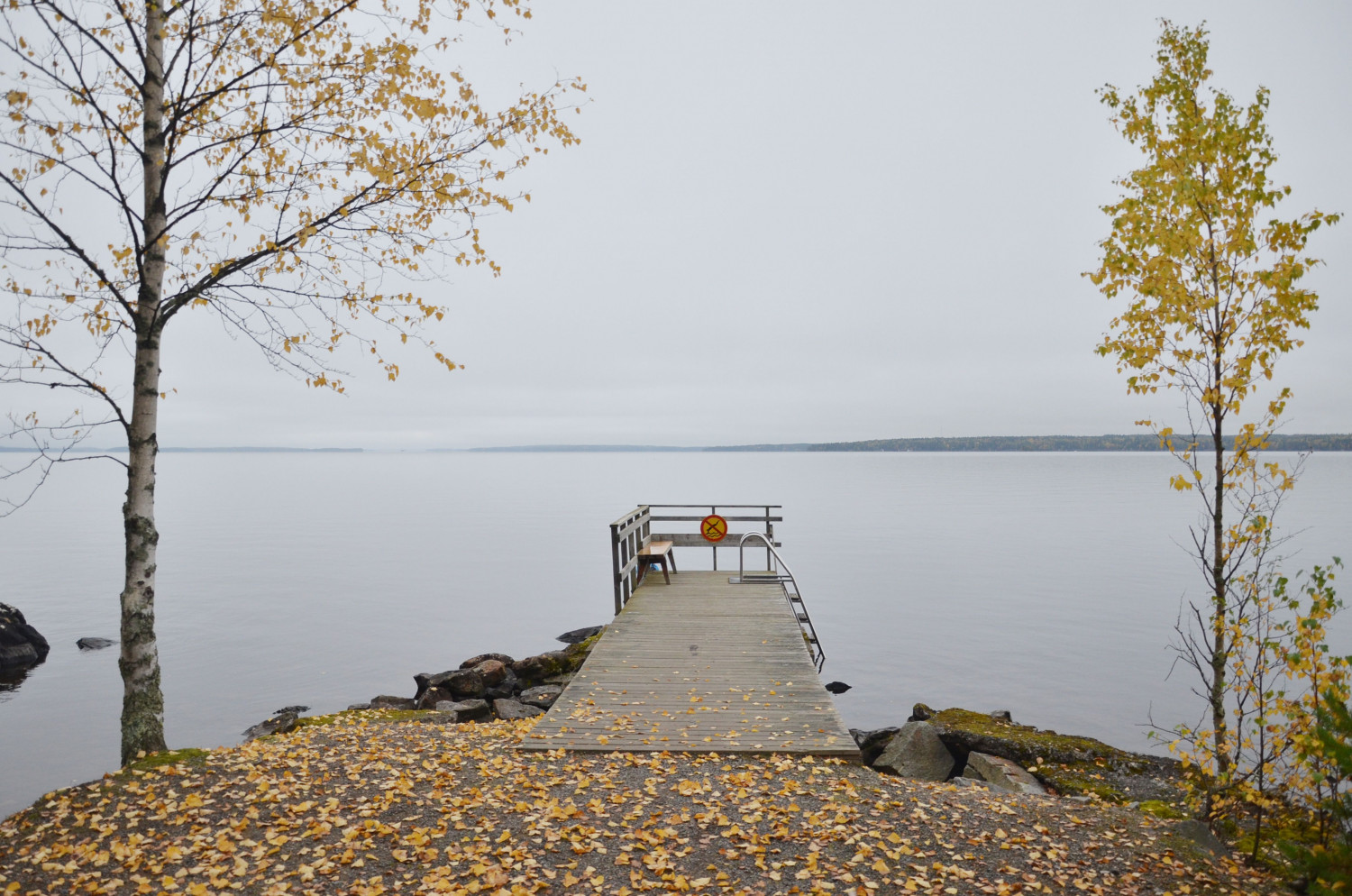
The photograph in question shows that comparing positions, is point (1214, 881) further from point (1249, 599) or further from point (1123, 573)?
point (1123, 573)

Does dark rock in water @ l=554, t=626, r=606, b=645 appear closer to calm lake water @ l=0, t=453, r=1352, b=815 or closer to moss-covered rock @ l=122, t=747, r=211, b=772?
calm lake water @ l=0, t=453, r=1352, b=815

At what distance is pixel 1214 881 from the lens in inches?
187

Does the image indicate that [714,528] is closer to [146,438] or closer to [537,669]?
[537,669]

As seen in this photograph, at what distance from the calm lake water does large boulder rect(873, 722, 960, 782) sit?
4351mm

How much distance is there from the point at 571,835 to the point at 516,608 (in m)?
23.5

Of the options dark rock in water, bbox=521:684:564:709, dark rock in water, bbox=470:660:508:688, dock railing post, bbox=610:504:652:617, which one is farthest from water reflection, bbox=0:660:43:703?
dock railing post, bbox=610:504:652:617

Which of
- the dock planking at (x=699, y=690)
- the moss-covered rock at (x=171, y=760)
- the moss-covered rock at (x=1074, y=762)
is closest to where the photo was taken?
the moss-covered rock at (x=171, y=760)

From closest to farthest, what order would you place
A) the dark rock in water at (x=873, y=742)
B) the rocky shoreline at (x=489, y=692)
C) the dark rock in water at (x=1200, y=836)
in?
the dark rock in water at (x=1200, y=836) < the dark rock in water at (x=873, y=742) < the rocky shoreline at (x=489, y=692)

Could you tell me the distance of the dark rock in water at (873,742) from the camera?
36.8ft

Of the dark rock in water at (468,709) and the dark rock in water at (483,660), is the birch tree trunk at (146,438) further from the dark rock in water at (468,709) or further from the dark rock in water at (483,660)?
the dark rock in water at (483,660)

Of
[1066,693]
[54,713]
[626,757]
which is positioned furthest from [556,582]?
[626,757]

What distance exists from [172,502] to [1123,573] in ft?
272

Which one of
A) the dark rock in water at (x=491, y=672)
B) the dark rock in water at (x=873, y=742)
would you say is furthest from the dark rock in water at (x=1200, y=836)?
the dark rock in water at (x=491, y=672)

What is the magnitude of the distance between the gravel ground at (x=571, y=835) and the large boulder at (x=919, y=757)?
9.39ft
